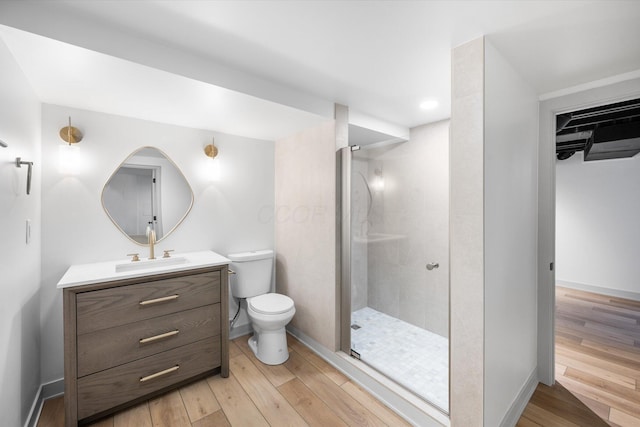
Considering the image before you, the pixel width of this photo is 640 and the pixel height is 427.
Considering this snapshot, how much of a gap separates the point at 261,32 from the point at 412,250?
2.21 metres

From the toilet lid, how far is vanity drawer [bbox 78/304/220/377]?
35 cm

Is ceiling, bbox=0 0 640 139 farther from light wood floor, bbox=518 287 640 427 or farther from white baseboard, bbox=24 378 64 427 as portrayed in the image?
light wood floor, bbox=518 287 640 427

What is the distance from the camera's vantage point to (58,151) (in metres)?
1.92

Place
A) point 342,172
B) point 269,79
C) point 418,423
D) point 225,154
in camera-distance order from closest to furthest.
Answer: point 418,423
point 269,79
point 342,172
point 225,154

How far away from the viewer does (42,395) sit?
1846mm

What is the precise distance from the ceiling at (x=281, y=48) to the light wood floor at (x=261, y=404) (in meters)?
2.06

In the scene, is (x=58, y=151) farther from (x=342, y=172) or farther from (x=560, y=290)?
(x=560, y=290)

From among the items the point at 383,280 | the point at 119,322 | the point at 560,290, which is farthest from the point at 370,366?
the point at 560,290

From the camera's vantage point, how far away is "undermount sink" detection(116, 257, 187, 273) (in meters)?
1.97

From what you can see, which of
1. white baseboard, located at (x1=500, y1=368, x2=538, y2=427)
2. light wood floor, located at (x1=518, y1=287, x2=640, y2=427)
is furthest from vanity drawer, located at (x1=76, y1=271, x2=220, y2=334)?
light wood floor, located at (x1=518, y1=287, x2=640, y2=427)

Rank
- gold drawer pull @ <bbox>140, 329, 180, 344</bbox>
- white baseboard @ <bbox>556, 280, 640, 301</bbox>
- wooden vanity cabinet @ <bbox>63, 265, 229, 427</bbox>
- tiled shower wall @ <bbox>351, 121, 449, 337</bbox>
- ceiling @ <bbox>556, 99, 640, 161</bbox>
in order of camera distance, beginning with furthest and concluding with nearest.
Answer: white baseboard @ <bbox>556, 280, 640, 301</bbox>
ceiling @ <bbox>556, 99, 640, 161</bbox>
tiled shower wall @ <bbox>351, 121, 449, 337</bbox>
gold drawer pull @ <bbox>140, 329, 180, 344</bbox>
wooden vanity cabinet @ <bbox>63, 265, 229, 427</bbox>

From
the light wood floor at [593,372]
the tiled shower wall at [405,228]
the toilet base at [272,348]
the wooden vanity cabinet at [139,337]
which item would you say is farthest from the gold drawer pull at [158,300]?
the light wood floor at [593,372]

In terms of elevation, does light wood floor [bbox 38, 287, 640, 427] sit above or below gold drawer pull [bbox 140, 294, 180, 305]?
below

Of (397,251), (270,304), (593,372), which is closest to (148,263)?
(270,304)
